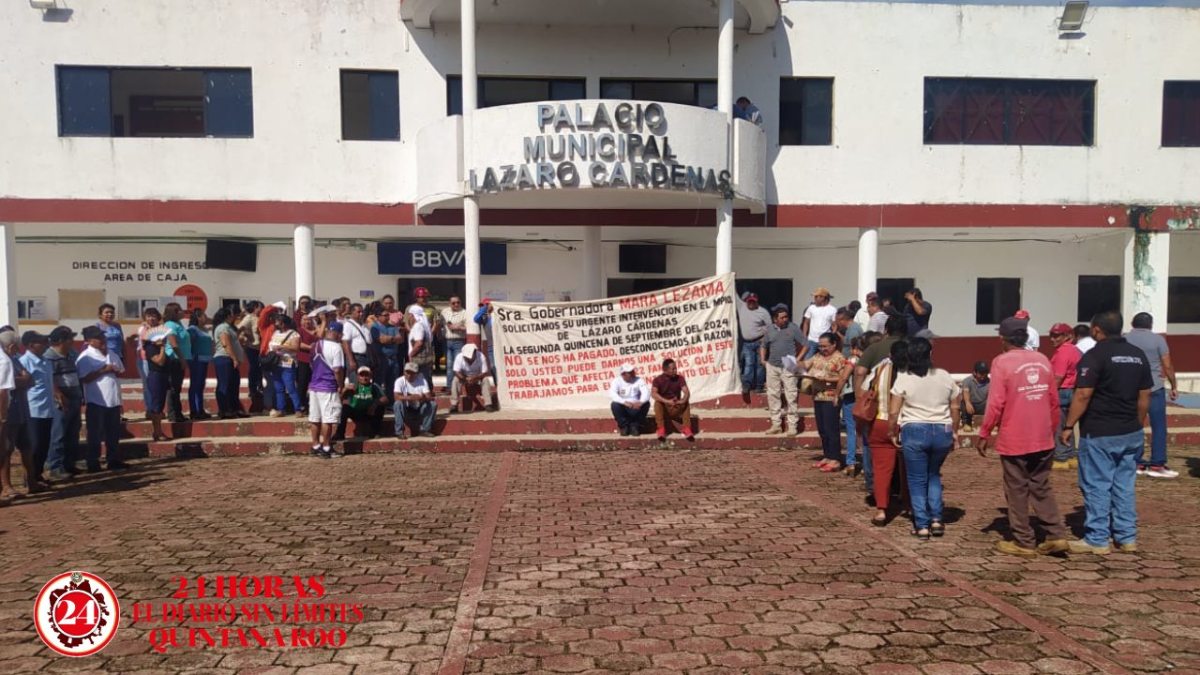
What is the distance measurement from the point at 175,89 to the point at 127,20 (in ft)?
4.12

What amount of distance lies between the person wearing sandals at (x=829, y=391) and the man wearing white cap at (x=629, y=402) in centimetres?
253

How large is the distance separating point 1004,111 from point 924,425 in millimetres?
10043

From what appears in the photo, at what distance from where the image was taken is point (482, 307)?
10.8m

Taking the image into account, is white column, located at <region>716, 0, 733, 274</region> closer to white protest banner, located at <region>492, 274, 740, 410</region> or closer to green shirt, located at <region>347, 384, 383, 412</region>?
white protest banner, located at <region>492, 274, 740, 410</region>

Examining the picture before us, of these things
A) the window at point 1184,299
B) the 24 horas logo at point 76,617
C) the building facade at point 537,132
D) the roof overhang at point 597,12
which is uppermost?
the roof overhang at point 597,12

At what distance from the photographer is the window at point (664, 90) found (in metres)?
12.6

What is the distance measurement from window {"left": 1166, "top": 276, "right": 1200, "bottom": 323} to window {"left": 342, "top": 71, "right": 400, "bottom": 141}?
15.7 meters

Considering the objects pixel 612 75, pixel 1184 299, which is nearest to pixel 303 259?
pixel 612 75

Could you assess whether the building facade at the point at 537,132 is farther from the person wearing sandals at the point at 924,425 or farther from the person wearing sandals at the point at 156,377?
the person wearing sandals at the point at 924,425

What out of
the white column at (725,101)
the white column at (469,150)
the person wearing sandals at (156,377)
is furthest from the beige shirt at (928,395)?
the person wearing sandals at (156,377)

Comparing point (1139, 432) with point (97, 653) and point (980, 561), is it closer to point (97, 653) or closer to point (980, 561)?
point (980, 561)

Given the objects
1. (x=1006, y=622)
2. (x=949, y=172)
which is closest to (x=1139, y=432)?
(x=1006, y=622)

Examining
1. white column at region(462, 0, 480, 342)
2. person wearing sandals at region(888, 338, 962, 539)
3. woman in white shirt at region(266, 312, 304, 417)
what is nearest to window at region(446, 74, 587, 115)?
white column at region(462, 0, 480, 342)

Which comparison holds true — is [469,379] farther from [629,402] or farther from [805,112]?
[805,112]
